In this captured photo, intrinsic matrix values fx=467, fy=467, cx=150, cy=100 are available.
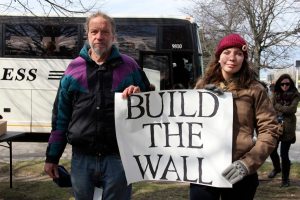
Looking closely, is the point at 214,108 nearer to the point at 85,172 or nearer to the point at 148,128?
the point at 148,128

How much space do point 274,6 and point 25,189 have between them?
15.3 metres

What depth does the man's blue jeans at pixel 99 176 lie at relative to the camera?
3047 mm

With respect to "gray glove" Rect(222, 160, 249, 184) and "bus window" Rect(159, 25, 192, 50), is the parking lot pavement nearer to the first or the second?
"bus window" Rect(159, 25, 192, 50)

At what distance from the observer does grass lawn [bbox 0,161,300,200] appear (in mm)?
6020

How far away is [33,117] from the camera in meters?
12.0

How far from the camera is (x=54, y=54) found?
11.8m

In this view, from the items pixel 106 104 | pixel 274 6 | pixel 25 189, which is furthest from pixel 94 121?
pixel 274 6

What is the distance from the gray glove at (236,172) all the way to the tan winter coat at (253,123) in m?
0.07

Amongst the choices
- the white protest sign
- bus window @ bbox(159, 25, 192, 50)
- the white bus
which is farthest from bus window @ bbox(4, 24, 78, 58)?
the white protest sign

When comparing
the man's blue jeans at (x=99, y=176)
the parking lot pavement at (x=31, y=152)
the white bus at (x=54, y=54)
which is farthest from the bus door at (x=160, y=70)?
the man's blue jeans at (x=99, y=176)

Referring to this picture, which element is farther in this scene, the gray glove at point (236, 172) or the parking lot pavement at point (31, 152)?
the parking lot pavement at point (31, 152)

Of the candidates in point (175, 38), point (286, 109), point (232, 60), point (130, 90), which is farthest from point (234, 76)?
point (175, 38)

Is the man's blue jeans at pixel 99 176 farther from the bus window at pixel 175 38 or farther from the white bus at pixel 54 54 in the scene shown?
the bus window at pixel 175 38

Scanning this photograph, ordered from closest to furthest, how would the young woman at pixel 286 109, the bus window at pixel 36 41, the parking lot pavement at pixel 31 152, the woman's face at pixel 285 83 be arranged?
1. the young woman at pixel 286 109
2. the woman's face at pixel 285 83
3. the parking lot pavement at pixel 31 152
4. the bus window at pixel 36 41
